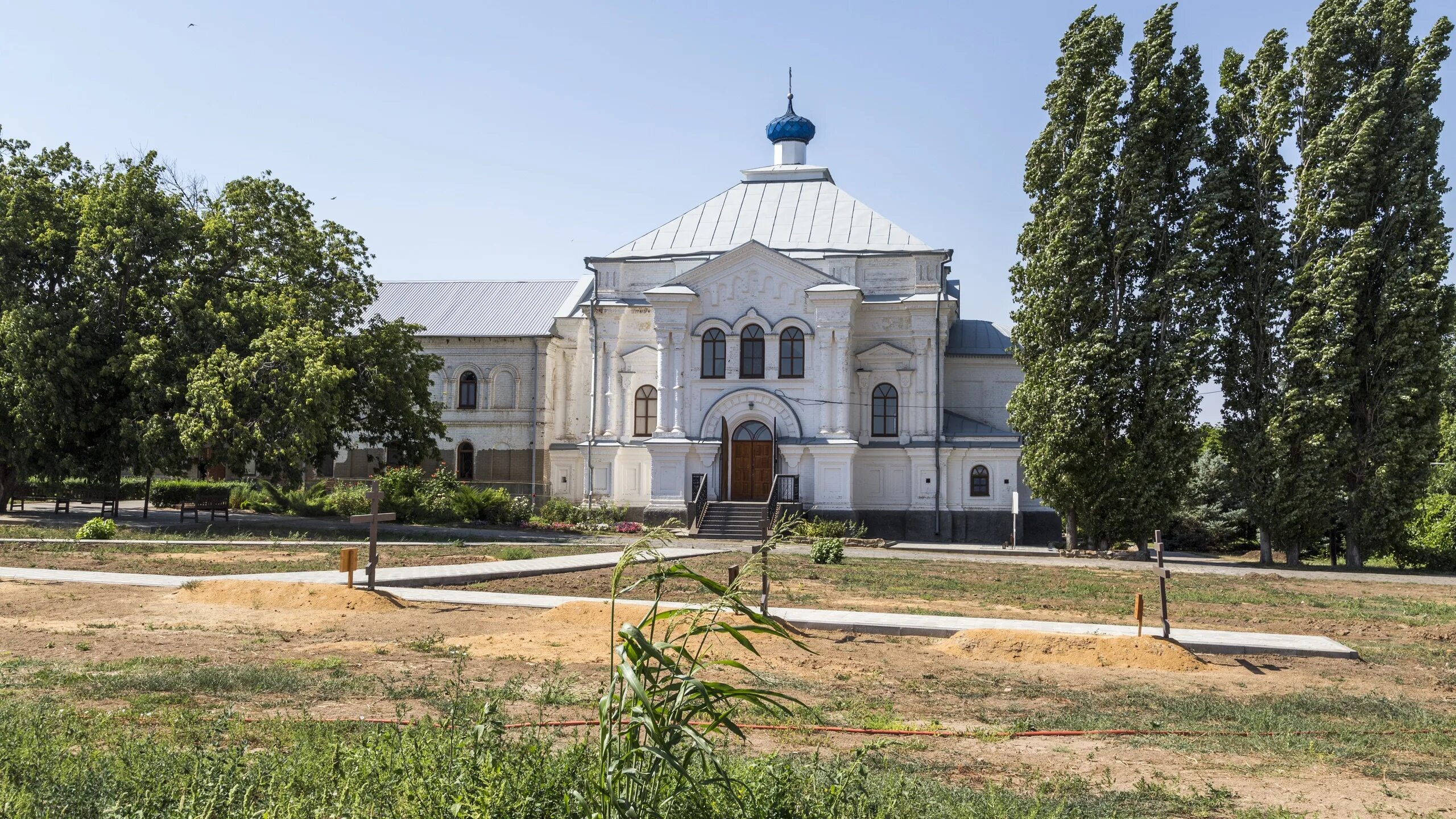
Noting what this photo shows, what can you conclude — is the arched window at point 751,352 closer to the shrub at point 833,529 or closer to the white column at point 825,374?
the white column at point 825,374

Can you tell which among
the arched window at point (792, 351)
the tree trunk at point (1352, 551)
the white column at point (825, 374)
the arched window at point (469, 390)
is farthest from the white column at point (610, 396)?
the tree trunk at point (1352, 551)

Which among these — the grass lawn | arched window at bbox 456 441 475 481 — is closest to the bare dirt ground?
the grass lawn

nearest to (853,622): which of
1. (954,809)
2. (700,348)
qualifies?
(954,809)

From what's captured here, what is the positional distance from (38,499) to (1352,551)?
1657 inches

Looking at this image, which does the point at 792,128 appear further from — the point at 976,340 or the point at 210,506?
the point at 210,506

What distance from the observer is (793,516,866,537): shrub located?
30.3 metres

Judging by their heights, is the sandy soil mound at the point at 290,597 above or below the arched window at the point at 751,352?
below

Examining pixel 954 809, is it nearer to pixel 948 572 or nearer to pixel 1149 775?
pixel 1149 775

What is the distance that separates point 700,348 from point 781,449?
14.9 feet

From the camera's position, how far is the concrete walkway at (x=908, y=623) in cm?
1272

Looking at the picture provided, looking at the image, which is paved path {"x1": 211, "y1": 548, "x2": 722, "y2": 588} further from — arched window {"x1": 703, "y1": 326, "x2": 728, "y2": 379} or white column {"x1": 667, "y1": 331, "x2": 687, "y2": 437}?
arched window {"x1": 703, "y1": 326, "x2": 728, "y2": 379}

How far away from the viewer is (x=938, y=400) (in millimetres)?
35594

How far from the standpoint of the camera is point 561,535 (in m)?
31.0

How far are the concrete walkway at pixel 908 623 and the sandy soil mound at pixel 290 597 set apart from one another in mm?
562
